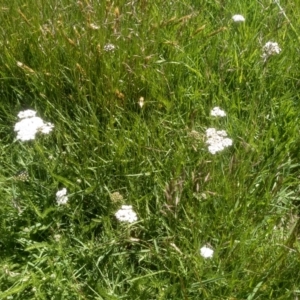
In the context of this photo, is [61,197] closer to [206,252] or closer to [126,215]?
[126,215]

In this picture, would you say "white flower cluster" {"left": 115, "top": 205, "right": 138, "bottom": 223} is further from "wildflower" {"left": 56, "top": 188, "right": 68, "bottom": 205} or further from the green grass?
"wildflower" {"left": 56, "top": 188, "right": 68, "bottom": 205}

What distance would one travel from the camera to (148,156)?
170 centimetres

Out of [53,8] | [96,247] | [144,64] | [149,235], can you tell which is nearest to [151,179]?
[149,235]

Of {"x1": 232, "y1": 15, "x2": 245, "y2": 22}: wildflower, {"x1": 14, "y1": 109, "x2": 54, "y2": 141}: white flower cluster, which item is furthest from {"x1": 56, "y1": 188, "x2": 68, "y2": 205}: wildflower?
{"x1": 232, "y1": 15, "x2": 245, "y2": 22}: wildflower

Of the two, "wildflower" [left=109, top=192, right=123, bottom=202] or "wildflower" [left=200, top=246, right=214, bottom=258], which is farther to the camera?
"wildflower" [left=109, top=192, right=123, bottom=202]

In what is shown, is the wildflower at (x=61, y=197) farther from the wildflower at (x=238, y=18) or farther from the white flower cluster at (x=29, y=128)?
the wildflower at (x=238, y=18)

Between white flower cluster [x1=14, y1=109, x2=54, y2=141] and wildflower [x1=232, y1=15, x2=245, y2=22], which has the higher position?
wildflower [x1=232, y1=15, x2=245, y2=22]

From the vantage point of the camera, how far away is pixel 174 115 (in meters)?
1.81

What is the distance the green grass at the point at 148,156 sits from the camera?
4.77ft

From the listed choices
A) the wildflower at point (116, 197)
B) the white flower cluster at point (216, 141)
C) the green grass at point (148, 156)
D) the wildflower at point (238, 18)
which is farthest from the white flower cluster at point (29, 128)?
the wildflower at point (238, 18)

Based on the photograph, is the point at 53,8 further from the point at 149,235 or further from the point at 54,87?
the point at 149,235

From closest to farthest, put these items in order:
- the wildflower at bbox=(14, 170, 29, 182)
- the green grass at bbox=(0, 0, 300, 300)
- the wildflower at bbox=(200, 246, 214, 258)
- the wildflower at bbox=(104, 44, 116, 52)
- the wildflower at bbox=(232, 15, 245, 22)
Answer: the wildflower at bbox=(200, 246, 214, 258), the green grass at bbox=(0, 0, 300, 300), the wildflower at bbox=(14, 170, 29, 182), the wildflower at bbox=(104, 44, 116, 52), the wildflower at bbox=(232, 15, 245, 22)

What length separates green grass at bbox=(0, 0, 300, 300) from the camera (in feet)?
4.77

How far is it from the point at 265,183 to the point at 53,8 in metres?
1.04
